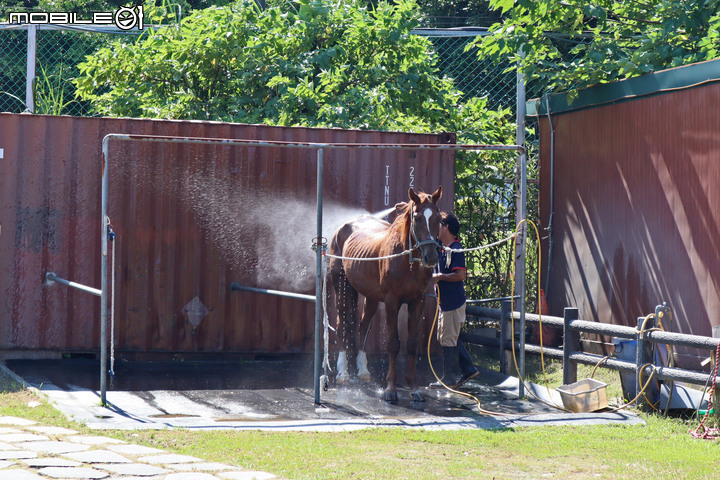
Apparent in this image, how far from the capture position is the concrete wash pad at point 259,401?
24.9ft

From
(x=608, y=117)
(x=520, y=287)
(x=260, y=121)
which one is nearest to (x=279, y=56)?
(x=260, y=121)

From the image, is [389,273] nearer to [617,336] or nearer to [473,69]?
[617,336]

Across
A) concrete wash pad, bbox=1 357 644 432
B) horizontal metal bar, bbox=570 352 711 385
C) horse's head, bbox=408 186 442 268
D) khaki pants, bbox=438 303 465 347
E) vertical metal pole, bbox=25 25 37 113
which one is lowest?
concrete wash pad, bbox=1 357 644 432

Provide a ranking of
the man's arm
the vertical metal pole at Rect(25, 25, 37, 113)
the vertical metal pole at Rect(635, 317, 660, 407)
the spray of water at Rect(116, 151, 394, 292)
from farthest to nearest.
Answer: the vertical metal pole at Rect(25, 25, 37, 113)
the spray of water at Rect(116, 151, 394, 292)
the man's arm
the vertical metal pole at Rect(635, 317, 660, 407)

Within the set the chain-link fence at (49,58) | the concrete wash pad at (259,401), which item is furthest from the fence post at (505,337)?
the chain-link fence at (49,58)

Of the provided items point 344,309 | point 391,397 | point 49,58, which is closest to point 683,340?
point 391,397

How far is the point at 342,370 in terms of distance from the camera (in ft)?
32.3

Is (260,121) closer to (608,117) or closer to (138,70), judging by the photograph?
(138,70)

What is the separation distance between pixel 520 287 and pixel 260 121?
5766 millimetres

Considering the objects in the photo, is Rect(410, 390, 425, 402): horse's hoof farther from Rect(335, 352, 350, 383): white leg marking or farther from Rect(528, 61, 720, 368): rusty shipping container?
Rect(528, 61, 720, 368): rusty shipping container

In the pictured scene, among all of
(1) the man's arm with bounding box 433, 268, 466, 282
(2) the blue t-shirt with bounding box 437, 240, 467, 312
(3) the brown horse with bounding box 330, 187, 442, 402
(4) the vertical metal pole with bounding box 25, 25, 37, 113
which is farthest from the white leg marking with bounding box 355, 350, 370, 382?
(4) the vertical metal pole with bounding box 25, 25, 37, 113

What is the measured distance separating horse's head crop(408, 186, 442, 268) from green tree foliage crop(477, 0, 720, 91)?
12.6ft

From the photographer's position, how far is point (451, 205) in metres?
11.4

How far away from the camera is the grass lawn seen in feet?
20.0
